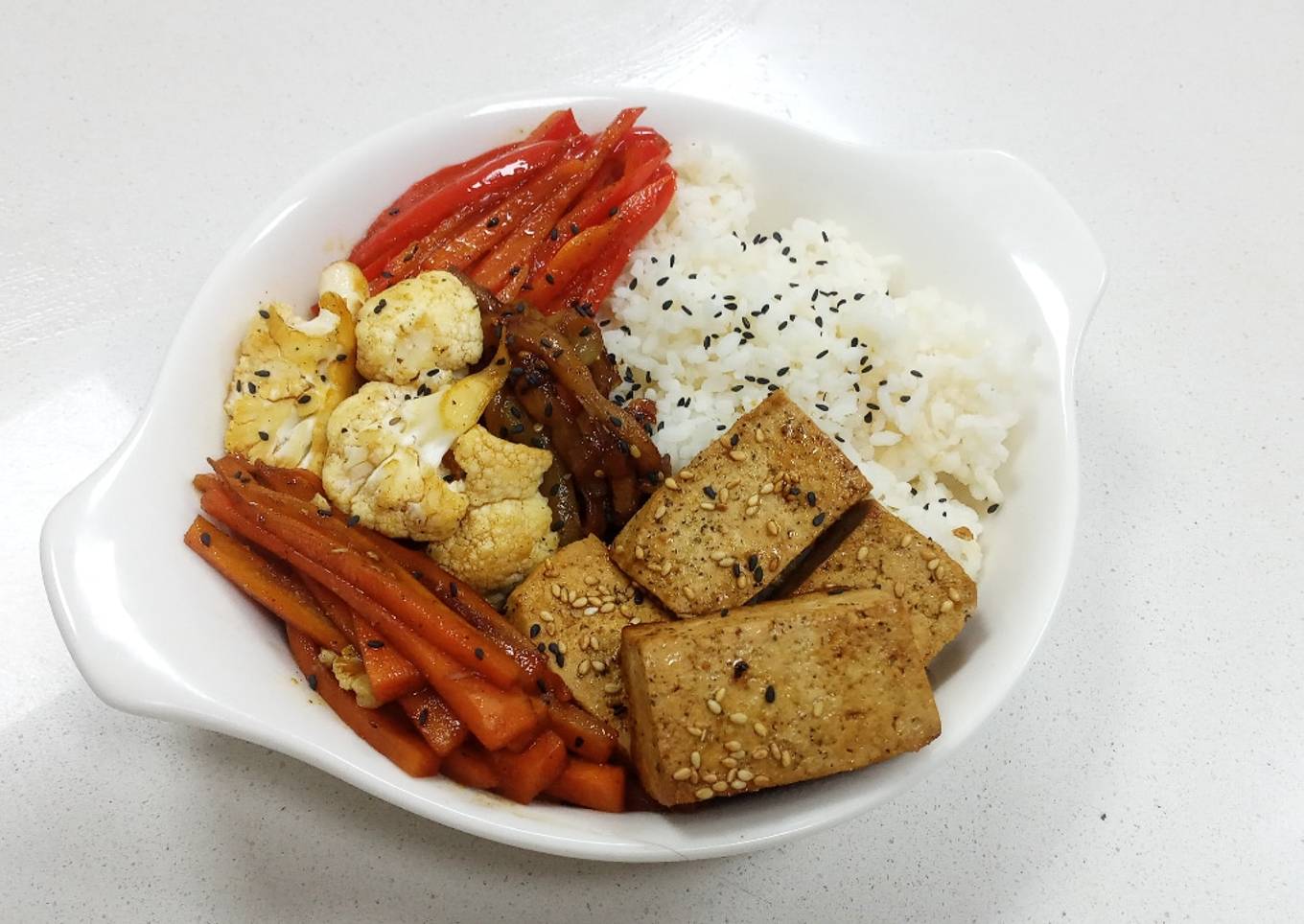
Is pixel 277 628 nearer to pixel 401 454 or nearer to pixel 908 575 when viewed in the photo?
pixel 401 454

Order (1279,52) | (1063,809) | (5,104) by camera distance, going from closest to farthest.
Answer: (1063,809), (5,104), (1279,52)

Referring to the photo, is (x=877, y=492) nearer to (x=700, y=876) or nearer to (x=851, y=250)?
(x=851, y=250)

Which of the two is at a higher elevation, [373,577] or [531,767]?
[373,577]

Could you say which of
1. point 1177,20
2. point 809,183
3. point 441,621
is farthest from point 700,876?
point 1177,20

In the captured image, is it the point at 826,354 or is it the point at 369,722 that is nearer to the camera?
the point at 369,722

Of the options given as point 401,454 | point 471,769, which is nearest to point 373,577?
point 401,454

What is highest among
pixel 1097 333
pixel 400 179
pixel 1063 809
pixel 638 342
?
pixel 400 179

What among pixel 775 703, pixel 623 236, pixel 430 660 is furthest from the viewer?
pixel 623 236
